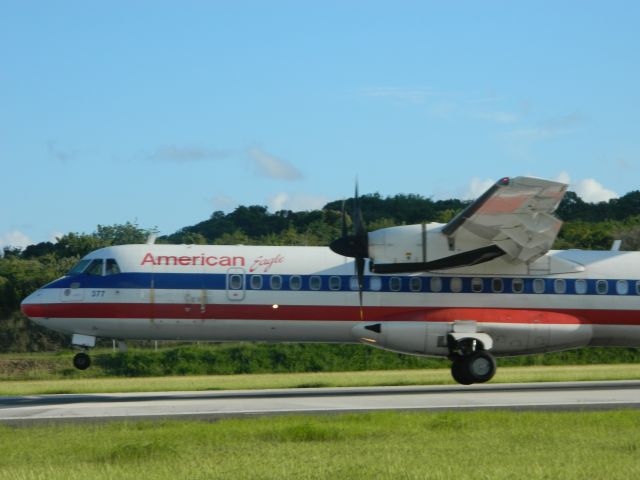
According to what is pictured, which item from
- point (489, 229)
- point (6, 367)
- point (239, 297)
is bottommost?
point (6, 367)

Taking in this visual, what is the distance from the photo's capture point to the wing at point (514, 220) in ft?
73.4

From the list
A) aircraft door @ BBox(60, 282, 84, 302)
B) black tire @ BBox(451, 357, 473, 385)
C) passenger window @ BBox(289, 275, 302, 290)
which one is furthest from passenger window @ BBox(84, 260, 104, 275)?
black tire @ BBox(451, 357, 473, 385)

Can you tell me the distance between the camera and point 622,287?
88.5 ft

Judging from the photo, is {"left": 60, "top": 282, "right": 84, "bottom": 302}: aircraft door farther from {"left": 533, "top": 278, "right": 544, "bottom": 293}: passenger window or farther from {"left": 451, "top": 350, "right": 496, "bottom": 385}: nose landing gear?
{"left": 533, "top": 278, "right": 544, "bottom": 293}: passenger window

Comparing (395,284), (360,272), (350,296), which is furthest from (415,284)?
(350,296)

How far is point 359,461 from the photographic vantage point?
1351cm

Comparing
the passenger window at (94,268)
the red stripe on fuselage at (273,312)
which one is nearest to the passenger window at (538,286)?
the red stripe on fuselage at (273,312)

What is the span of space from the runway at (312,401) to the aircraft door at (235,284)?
8.52 feet

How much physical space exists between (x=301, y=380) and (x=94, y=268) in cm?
970

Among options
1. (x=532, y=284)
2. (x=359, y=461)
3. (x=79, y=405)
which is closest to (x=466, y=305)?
(x=532, y=284)

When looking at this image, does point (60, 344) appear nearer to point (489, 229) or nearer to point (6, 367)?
point (6, 367)

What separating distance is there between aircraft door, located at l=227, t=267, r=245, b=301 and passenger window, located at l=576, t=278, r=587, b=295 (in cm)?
890

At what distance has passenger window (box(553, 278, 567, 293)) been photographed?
86.9 ft

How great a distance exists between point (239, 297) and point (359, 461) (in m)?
12.6
